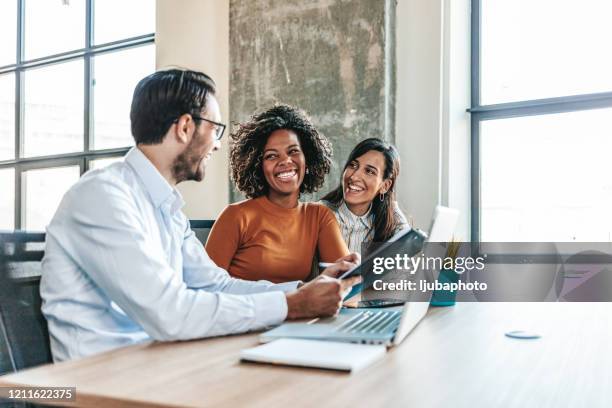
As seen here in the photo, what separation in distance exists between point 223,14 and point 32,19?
9.36 ft

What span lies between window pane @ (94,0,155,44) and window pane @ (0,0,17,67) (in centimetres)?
127

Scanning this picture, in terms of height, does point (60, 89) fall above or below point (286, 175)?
above

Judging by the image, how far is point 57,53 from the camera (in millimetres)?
5852

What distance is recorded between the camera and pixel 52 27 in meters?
6.00

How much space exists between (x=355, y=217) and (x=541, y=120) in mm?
1523

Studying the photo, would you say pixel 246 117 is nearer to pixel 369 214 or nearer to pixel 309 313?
pixel 369 214

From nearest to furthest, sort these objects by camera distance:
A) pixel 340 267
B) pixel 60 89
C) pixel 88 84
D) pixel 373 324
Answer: pixel 373 324 < pixel 340 267 < pixel 88 84 < pixel 60 89

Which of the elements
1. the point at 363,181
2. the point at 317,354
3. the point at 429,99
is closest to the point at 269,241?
the point at 363,181

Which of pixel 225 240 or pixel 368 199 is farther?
pixel 368 199

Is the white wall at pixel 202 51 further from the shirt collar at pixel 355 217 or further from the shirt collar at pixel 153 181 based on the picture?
the shirt collar at pixel 153 181

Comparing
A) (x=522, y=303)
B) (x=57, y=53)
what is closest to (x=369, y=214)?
(x=522, y=303)

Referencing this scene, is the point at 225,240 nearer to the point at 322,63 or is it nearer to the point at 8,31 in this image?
the point at 322,63

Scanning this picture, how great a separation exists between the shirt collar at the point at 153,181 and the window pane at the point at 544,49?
2834 millimetres
